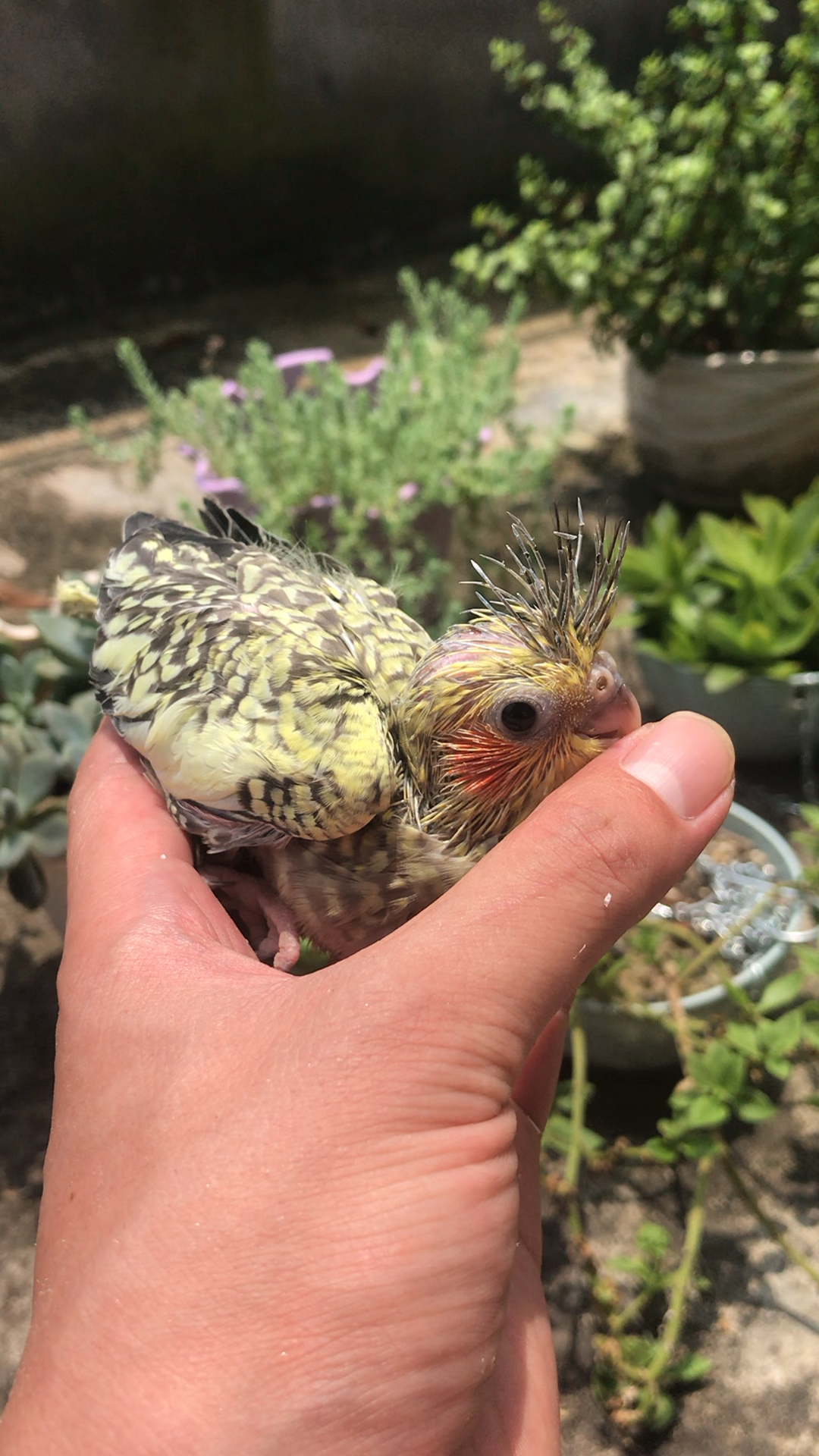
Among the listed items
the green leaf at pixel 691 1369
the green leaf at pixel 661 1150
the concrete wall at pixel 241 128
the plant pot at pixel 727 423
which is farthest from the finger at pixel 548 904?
the concrete wall at pixel 241 128

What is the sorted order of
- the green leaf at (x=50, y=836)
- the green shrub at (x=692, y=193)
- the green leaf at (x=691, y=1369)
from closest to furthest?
the green leaf at (x=691, y=1369) < the green leaf at (x=50, y=836) < the green shrub at (x=692, y=193)

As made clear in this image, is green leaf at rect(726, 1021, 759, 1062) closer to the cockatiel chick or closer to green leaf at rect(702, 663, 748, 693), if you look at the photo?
the cockatiel chick

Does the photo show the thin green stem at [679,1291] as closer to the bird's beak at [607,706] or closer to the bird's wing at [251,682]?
the bird's beak at [607,706]

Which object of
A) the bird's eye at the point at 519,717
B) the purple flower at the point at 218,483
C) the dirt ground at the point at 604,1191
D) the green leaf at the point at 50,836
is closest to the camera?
the bird's eye at the point at 519,717

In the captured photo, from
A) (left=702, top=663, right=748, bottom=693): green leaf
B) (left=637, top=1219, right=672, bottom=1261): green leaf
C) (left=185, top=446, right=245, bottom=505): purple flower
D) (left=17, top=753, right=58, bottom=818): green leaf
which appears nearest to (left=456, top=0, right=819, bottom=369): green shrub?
(left=185, top=446, right=245, bottom=505): purple flower

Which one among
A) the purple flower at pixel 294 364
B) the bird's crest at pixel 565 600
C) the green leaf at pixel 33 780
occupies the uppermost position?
the purple flower at pixel 294 364

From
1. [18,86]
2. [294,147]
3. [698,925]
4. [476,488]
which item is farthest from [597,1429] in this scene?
[294,147]

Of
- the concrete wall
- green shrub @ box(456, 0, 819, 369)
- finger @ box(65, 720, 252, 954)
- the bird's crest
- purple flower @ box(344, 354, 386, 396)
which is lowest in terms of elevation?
finger @ box(65, 720, 252, 954)
